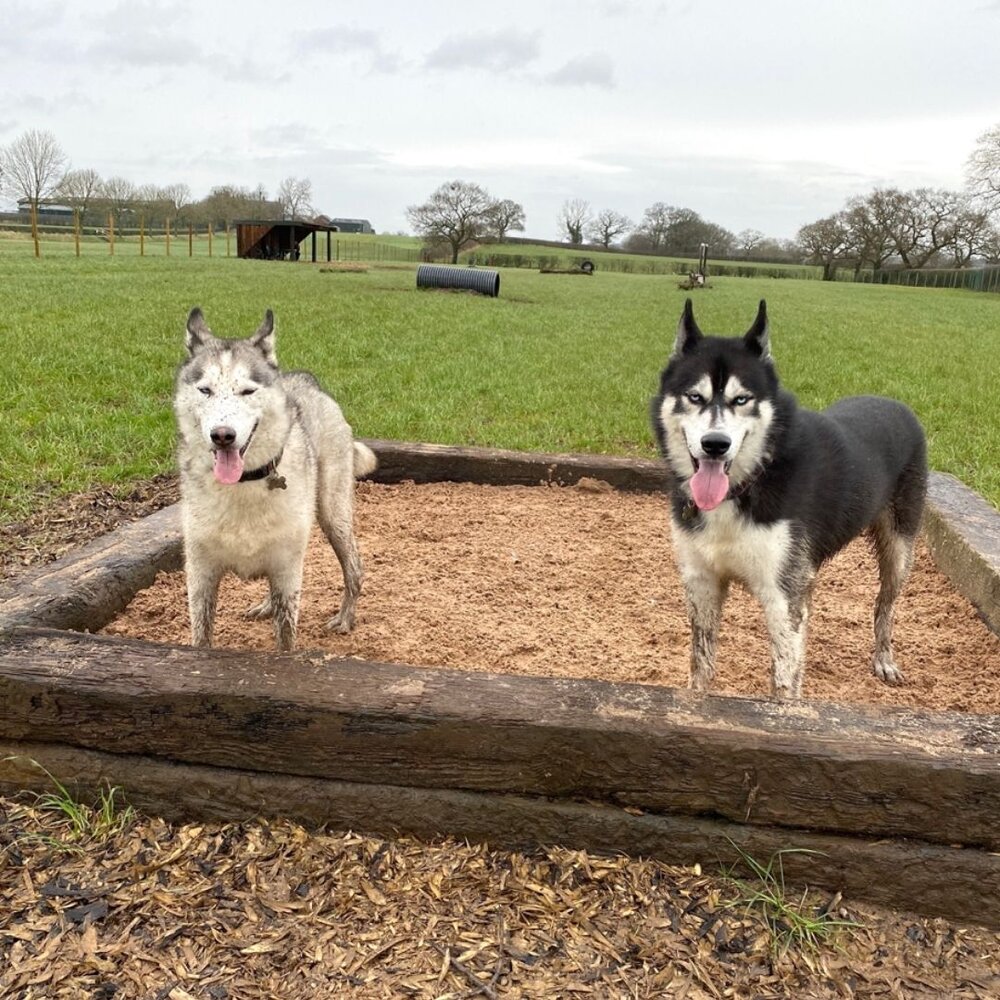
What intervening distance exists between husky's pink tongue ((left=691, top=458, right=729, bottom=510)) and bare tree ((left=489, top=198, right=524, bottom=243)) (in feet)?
192

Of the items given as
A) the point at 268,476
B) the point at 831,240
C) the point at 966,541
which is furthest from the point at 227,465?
the point at 831,240

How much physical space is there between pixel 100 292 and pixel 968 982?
18.1 m

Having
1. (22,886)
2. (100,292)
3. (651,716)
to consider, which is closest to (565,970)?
(651,716)

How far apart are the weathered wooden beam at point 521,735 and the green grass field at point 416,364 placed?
2852 millimetres

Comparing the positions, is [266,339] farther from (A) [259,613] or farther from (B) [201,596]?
(A) [259,613]

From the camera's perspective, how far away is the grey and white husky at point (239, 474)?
10.5ft

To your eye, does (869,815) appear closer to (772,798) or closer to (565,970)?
(772,798)

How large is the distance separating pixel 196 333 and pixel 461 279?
21897mm

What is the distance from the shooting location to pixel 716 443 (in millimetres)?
2982

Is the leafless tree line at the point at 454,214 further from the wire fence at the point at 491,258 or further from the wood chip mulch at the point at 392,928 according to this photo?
the wood chip mulch at the point at 392,928

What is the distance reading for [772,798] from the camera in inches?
103

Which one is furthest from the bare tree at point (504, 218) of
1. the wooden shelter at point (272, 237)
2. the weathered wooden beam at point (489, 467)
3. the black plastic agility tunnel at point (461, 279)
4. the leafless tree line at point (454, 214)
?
the weathered wooden beam at point (489, 467)

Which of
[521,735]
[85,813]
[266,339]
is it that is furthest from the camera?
[266,339]

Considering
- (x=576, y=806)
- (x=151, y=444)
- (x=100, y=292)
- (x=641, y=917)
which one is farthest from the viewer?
(x=100, y=292)
